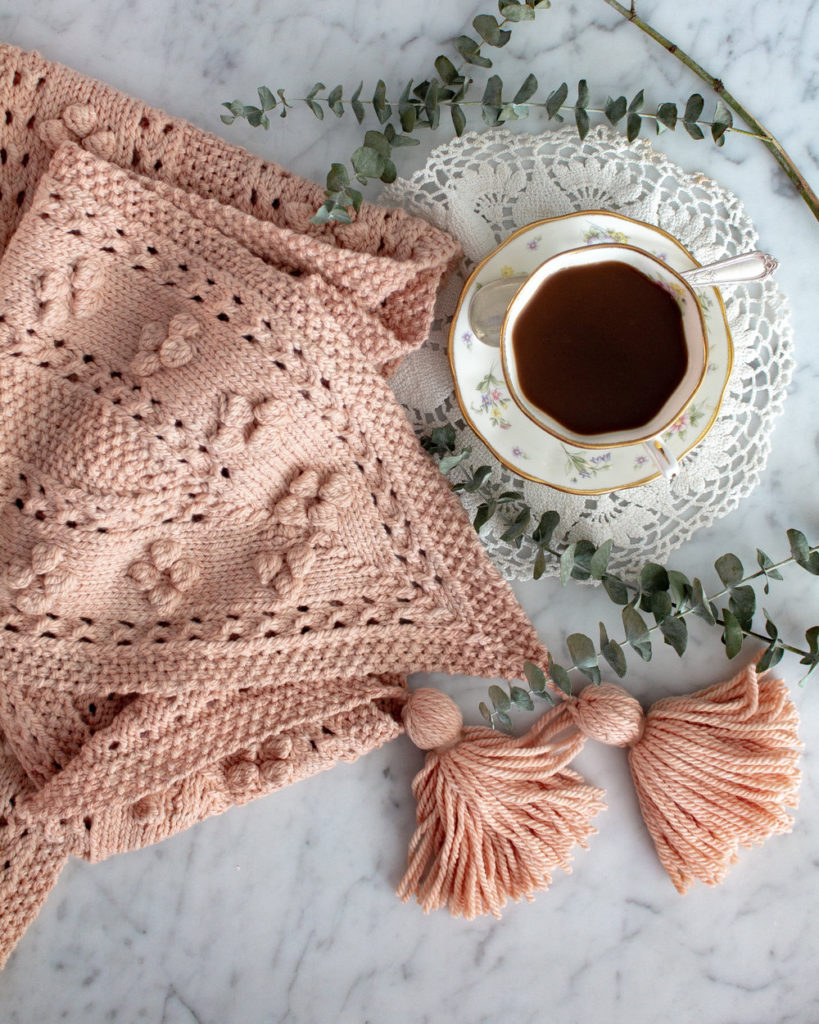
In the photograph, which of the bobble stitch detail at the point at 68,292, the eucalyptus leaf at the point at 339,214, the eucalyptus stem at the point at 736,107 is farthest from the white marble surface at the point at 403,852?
the bobble stitch detail at the point at 68,292

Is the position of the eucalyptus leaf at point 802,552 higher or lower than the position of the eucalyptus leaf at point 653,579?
higher

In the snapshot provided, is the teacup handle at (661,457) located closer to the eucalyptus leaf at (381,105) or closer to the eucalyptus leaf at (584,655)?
the eucalyptus leaf at (584,655)

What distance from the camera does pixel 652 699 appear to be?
909 mm

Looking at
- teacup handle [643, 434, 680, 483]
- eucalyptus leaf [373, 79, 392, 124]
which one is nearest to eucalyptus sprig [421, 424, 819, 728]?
teacup handle [643, 434, 680, 483]

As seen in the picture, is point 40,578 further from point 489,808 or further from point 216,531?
point 489,808

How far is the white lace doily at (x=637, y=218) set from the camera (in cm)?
85

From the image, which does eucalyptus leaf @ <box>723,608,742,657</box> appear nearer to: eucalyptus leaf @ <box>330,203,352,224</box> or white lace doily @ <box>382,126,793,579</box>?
white lace doily @ <box>382,126,793,579</box>

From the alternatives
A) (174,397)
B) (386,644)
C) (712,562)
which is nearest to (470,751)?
(386,644)

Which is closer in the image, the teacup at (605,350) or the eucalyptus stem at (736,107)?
the teacup at (605,350)

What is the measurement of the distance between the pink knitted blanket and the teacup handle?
0.21m

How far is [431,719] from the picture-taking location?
85 centimetres

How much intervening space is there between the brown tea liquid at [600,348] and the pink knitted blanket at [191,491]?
0.13 meters

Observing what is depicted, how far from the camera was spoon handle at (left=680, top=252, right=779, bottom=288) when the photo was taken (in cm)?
73

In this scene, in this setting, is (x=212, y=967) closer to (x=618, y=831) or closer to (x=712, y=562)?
(x=618, y=831)
